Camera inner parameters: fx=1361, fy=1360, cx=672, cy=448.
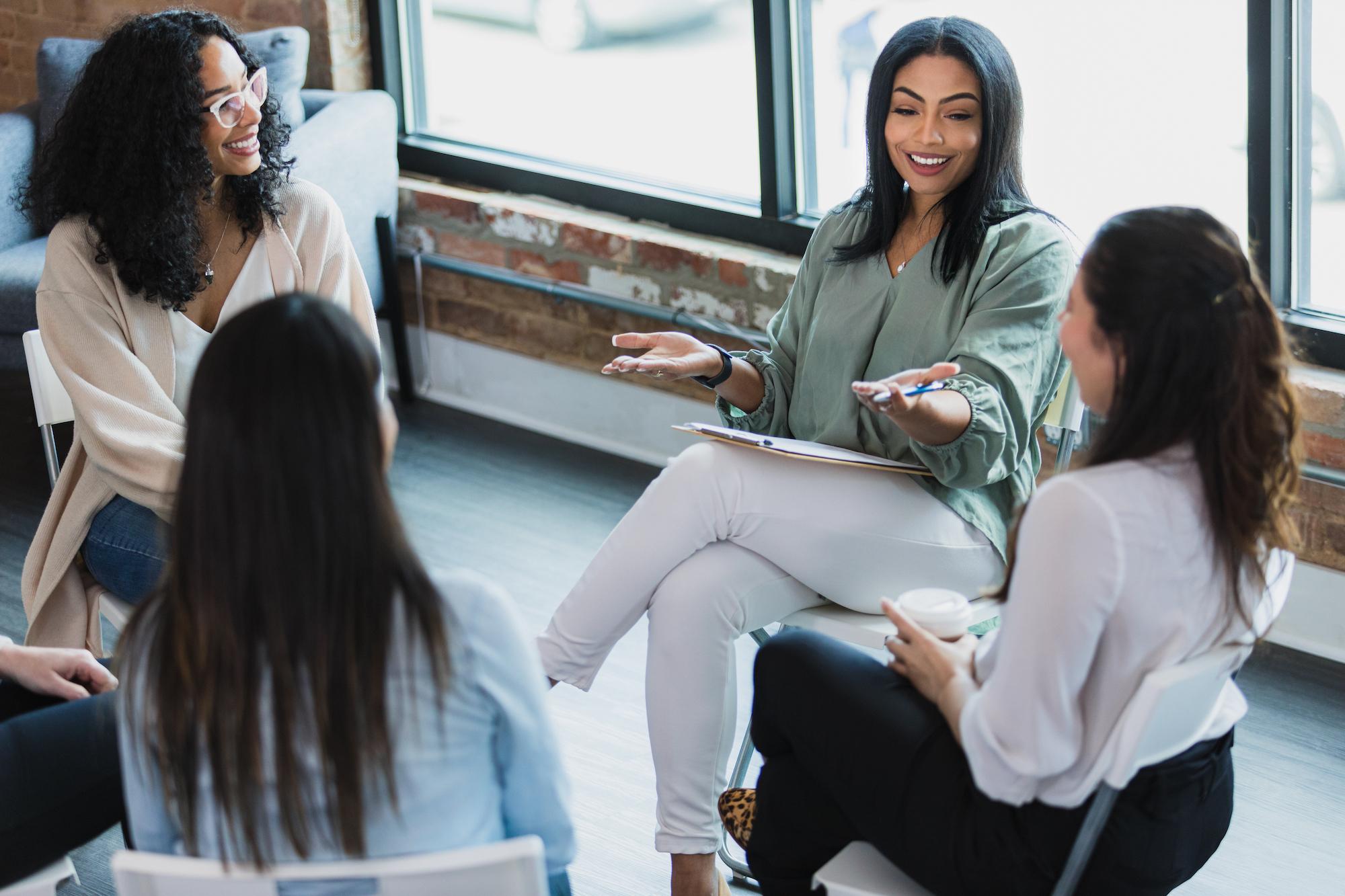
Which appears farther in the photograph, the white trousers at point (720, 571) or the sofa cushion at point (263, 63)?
the sofa cushion at point (263, 63)

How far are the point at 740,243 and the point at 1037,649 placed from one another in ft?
6.96

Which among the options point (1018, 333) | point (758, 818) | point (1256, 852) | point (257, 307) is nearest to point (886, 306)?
point (1018, 333)

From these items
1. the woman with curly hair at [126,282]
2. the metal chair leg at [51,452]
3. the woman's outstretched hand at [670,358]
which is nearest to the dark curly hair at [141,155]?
the woman with curly hair at [126,282]

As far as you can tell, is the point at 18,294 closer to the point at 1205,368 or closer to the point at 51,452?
the point at 51,452

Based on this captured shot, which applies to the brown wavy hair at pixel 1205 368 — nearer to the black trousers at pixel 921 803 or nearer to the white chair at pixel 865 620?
the black trousers at pixel 921 803

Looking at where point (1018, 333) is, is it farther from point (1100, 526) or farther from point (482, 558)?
point (482, 558)

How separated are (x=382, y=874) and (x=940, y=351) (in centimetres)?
120

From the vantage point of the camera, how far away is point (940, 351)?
197 centimetres

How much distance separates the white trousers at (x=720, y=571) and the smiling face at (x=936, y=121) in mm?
460

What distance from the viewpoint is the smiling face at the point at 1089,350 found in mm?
1313

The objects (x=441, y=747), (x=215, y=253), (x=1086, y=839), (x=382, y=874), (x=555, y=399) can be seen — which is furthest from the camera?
(x=555, y=399)

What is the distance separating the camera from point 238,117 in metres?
2.12

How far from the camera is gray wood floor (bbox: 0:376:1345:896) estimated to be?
205cm

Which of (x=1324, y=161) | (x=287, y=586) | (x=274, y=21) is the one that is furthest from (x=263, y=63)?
(x=287, y=586)
